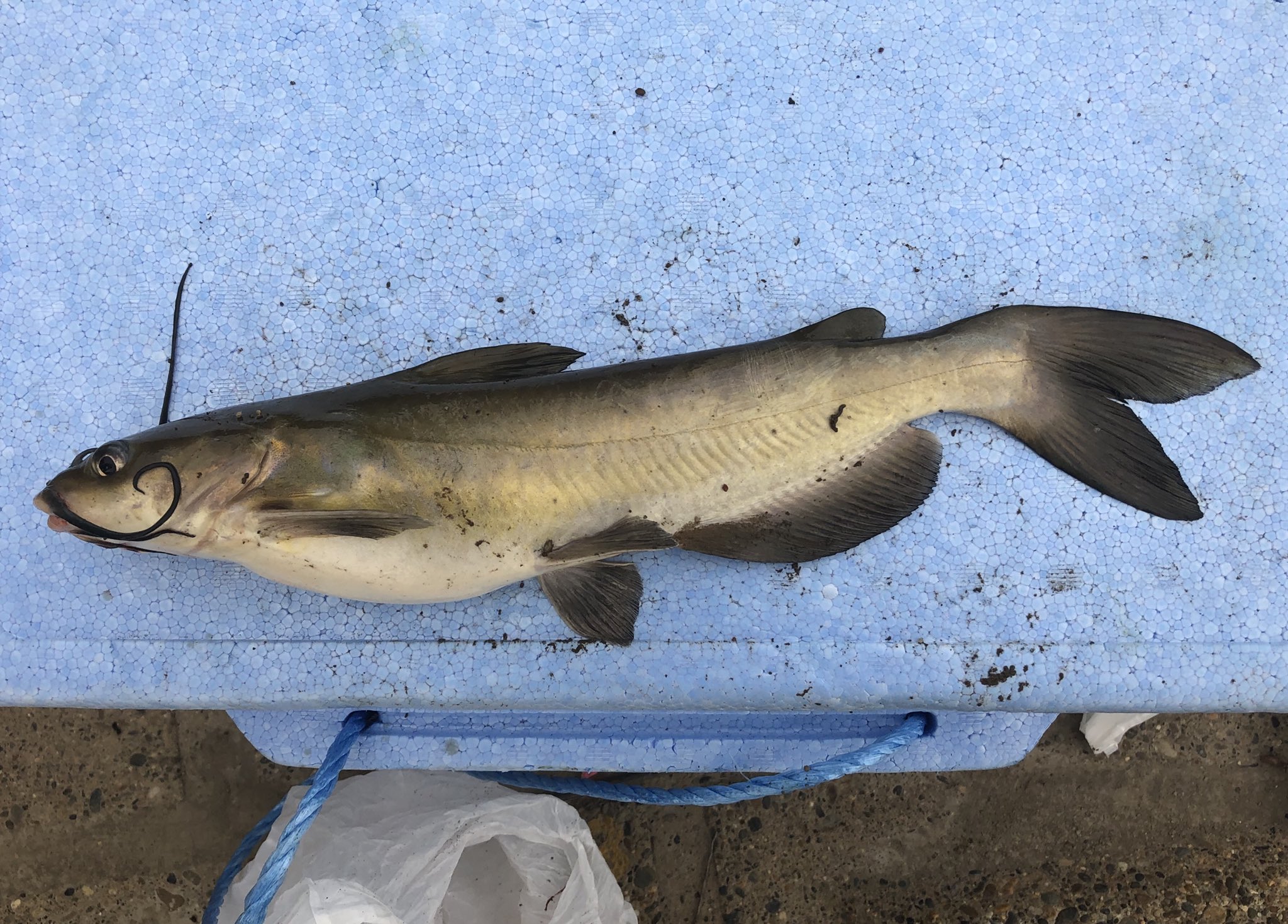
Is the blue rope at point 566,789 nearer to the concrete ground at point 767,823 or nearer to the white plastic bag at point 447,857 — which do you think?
the white plastic bag at point 447,857

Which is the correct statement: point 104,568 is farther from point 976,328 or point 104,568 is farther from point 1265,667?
point 1265,667

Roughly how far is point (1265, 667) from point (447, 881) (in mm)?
2086

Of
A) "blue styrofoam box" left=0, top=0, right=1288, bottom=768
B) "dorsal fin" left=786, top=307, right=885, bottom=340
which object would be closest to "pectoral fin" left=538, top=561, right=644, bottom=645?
"blue styrofoam box" left=0, top=0, right=1288, bottom=768

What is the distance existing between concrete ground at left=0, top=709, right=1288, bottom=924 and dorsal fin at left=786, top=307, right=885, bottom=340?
163 cm

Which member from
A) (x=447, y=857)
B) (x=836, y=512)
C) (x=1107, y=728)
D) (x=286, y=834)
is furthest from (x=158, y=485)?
(x=1107, y=728)

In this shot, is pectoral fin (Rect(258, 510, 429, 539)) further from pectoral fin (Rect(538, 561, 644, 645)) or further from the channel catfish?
pectoral fin (Rect(538, 561, 644, 645))

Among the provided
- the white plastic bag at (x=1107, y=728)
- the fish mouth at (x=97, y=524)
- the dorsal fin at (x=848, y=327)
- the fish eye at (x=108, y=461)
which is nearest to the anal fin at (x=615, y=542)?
the dorsal fin at (x=848, y=327)

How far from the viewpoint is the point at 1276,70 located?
2006 mm

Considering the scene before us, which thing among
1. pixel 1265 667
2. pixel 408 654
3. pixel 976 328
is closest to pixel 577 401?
pixel 408 654

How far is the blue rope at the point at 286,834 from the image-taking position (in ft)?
5.42

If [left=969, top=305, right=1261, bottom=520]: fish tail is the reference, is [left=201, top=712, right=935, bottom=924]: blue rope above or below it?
below

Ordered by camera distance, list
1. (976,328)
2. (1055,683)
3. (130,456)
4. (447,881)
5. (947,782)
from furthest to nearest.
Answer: (947,782) → (447,881) → (1055,683) → (976,328) → (130,456)

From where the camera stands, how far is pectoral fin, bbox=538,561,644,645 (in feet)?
5.65

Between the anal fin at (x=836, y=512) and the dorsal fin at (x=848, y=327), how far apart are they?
0.24 meters
